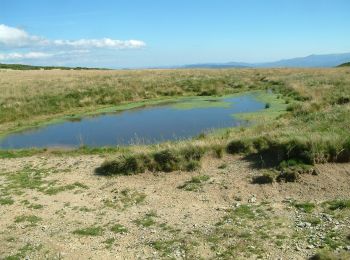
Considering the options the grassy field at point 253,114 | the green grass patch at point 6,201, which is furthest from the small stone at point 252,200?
the green grass patch at point 6,201

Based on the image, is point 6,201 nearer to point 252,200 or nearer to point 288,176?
point 252,200

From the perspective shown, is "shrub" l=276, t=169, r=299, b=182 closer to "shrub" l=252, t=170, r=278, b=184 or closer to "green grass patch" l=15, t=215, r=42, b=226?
"shrub" l=252, t=170, r=278, b=184

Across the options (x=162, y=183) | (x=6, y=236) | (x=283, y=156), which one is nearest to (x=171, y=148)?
(x=162, y=183)

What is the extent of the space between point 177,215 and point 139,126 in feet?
49.1

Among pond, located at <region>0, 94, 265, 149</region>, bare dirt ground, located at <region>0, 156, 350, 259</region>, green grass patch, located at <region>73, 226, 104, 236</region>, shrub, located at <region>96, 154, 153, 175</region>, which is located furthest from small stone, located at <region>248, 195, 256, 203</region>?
pond, located at <region>0, 94, 265, 149</region>

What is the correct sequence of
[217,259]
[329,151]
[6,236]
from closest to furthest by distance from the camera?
[217,259], [6,236], [329,151]

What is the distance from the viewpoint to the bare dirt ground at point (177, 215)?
8391mm

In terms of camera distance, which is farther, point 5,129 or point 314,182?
point 5,129

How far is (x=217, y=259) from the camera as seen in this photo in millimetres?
7859

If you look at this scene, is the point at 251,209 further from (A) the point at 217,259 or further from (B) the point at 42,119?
(B) the point at 42,119

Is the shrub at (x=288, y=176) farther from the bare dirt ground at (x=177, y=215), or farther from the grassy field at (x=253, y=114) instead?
the grassy field at (x=253, y=114)

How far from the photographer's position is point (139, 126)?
81.7 ft

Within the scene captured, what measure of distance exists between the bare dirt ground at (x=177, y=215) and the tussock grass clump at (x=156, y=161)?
35 cm

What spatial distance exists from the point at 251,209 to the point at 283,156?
3.18m
